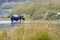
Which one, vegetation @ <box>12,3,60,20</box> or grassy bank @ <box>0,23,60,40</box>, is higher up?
grassy bank @ <box>0,23,60,40</box>

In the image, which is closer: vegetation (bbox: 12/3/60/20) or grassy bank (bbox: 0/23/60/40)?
grassy bank (bbox: 0/23/60/40)

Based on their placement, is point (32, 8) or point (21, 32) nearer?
point (21, 32)

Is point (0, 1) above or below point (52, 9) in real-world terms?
above

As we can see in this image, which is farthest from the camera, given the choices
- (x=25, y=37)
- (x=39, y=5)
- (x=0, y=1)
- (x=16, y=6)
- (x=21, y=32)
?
(x=39, y=5)

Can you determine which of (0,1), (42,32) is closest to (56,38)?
(42,32)

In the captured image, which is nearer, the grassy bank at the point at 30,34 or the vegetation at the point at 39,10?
the grassy bank at the point at 30,34

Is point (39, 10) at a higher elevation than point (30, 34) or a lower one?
lower

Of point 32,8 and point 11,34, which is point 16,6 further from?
point 11,34

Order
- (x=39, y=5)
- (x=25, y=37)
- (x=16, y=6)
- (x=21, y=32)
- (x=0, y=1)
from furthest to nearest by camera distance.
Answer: (x=39, y=5)
(x=16, y=6)
(x=0, y=1)
(x=21, y=32)
(x=25, y=37)

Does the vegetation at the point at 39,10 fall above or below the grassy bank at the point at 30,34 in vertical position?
below

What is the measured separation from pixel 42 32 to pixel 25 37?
38 cm

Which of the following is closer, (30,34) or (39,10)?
(30,34)

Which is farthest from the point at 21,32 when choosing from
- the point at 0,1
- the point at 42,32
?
the point at 0,1

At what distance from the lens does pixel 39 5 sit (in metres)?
9.70
